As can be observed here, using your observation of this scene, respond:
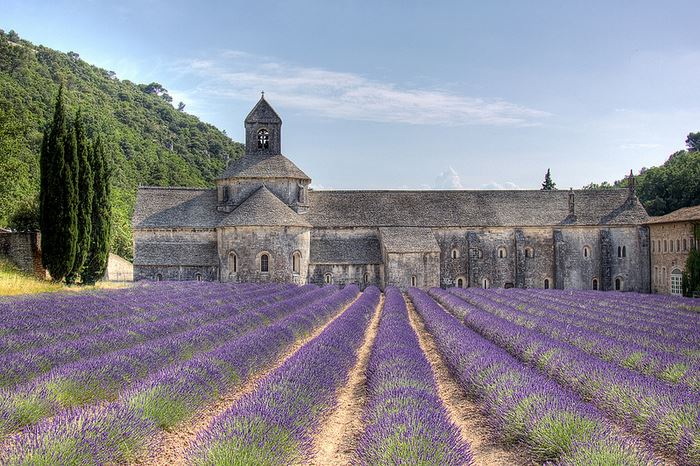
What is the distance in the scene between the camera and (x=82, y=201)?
86.9ft

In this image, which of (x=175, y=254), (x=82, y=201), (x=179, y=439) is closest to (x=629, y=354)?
(x=179, y=439)

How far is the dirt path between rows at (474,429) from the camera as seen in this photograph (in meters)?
6.66

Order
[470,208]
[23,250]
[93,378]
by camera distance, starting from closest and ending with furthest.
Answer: [93,378] → [23,250] → [470,208]

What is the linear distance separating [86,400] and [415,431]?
15.7ft

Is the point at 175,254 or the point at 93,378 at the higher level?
the point at 175,254

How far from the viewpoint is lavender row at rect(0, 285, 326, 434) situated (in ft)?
22.0

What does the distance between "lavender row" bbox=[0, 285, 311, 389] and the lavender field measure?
4 centimetres

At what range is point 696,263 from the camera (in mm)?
33562

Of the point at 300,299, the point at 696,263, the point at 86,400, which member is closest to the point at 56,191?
the point at 300,299

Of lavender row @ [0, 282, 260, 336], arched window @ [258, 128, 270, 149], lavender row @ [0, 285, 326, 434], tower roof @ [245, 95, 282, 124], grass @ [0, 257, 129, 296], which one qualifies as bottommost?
lavender row @ [0, 285, 326, 434]

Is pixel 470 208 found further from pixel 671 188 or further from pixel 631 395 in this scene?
pixel 631 395

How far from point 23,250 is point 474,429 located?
24704 millimetres

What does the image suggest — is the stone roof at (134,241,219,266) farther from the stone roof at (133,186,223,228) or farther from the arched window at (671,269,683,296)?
the arched window at (671,269,683,296)

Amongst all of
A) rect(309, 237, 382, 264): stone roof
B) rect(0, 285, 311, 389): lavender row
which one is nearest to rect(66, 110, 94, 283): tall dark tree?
rect(0, 285, 311, 389): lavender row
